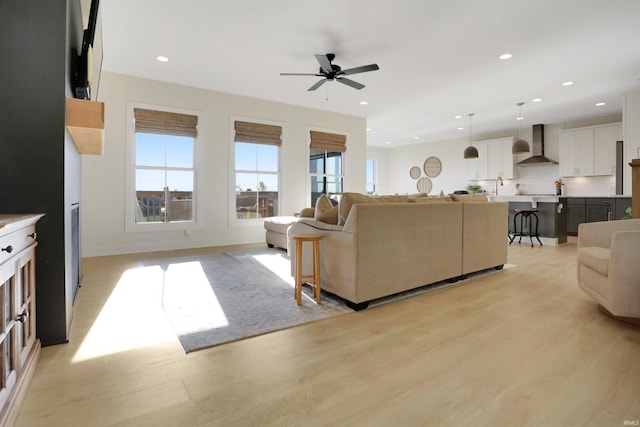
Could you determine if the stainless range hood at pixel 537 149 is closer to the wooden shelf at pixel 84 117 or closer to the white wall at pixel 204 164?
the white wall at pixel 204 164

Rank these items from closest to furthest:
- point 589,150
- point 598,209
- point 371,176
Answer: point 598,209, point 589,150, point 371,176

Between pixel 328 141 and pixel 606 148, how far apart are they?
20.2 feet

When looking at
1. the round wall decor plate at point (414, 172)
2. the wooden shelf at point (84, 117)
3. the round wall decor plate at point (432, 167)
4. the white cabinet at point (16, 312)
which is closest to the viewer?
the white cabinet at point (16, 312)

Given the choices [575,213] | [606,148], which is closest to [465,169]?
[575,213]

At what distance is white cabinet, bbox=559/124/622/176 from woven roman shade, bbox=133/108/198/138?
835 cm

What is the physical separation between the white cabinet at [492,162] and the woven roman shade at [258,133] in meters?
6.11

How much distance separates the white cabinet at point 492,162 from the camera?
8672 millimetres

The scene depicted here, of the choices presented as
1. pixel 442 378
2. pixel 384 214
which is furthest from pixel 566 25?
pixel 442 378

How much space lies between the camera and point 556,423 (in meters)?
1.27

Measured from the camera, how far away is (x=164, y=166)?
5438 mm

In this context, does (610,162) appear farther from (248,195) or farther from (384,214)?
(248,195)

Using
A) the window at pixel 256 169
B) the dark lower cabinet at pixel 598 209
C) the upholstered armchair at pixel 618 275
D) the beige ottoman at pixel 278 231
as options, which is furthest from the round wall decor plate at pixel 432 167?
the upholstered armchair at pixel 618 275

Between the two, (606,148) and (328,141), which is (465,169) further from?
(328,141)

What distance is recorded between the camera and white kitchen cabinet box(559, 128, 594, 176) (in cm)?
735
